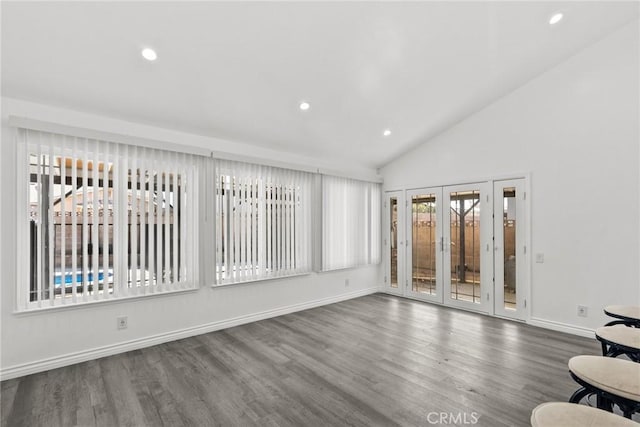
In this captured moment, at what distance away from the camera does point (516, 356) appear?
Answer: 3.10m

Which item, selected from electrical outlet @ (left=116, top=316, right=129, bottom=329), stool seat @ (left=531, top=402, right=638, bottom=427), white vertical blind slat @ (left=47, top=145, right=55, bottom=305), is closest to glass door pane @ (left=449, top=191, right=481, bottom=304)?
stool seat @ (left=531, top=402, right=638, bottom=427)

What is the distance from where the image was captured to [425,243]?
5.44m

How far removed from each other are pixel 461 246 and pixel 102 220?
4963 mm

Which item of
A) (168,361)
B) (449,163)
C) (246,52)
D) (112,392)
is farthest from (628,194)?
(112,392)

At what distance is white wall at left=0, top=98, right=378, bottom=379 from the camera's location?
2.69m

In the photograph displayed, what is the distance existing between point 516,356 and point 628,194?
2.32 m

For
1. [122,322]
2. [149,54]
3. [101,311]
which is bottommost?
[122,322]

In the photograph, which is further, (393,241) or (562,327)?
(393,241)

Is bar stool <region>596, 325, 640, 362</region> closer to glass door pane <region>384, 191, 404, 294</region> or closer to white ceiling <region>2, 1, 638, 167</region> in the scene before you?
white ceiling <region>2, 1, 638, 167</region>

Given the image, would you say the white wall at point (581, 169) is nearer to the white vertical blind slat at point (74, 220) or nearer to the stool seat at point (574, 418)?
the stool seat at point (574, 418)

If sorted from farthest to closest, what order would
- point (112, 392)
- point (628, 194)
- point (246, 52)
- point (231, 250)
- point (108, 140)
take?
point (231, 250) < point (628, 194) < point (108, 140) < point (246, 52) < point (112, 392)

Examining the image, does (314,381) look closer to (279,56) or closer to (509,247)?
(279,56)

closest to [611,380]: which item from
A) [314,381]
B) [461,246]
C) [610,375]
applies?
[610,375]

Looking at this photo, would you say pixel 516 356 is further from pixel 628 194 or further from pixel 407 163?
pixel 407 163
